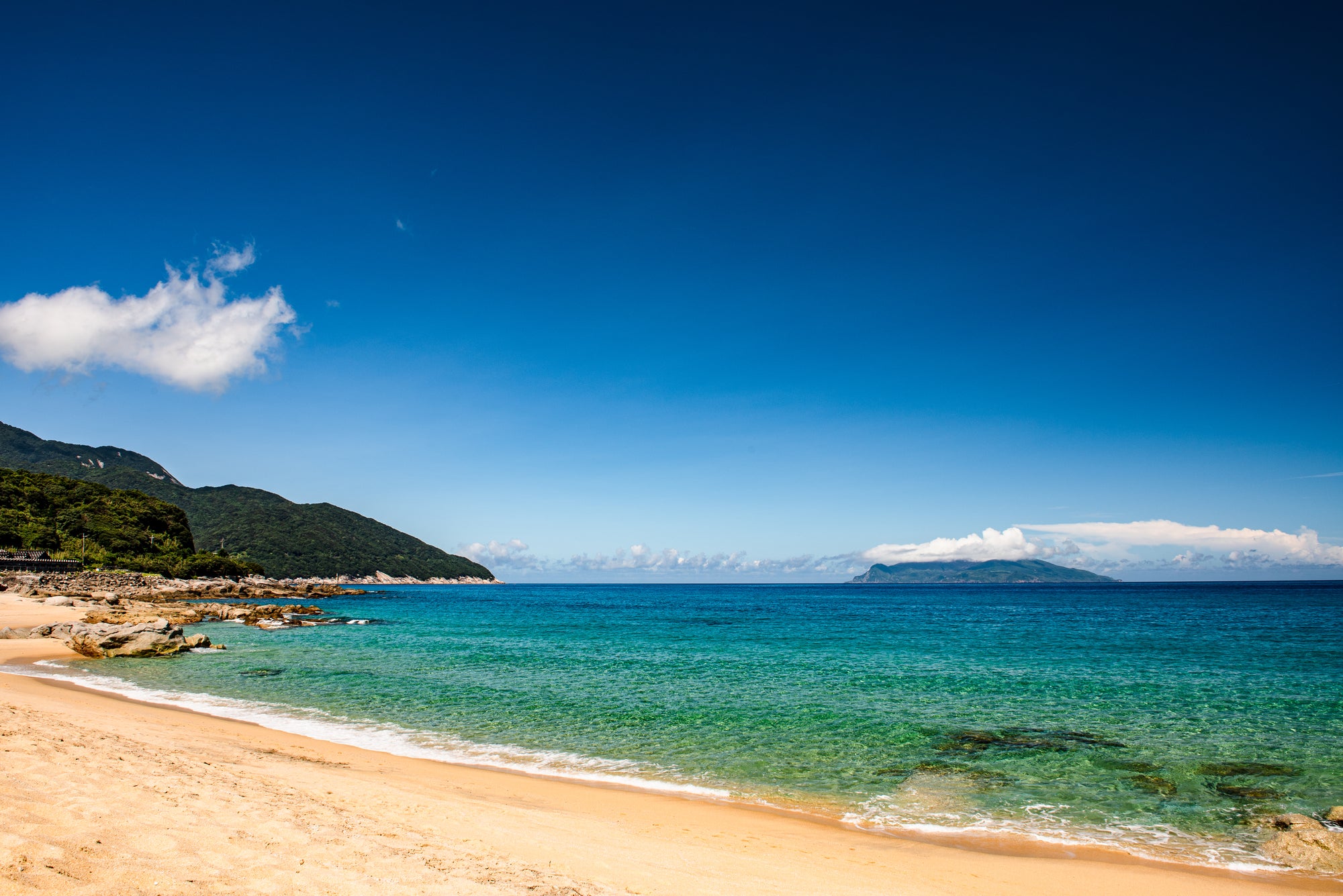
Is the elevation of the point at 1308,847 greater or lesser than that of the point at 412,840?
lesser

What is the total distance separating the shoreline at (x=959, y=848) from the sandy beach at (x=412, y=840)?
1.8 inches

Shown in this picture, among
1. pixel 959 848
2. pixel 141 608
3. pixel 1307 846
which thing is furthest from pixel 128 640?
pixel 1307 846

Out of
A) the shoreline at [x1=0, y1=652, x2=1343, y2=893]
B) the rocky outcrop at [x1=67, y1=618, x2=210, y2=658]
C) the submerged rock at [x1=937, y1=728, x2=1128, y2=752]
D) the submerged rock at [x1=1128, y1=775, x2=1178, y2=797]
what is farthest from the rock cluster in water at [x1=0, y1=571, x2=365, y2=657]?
the submerged rock at [x1=1128, y1=775, x2=1178, y2=797]

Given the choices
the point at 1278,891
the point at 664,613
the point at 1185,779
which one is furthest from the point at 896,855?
the point at 664,613

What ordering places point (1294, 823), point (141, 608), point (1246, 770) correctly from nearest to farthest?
point (1294, 823) < point (1246, 770) < point (141, 608)

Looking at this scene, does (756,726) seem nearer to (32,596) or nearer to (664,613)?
(664,613)

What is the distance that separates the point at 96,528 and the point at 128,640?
87.9 metres

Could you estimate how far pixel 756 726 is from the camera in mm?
17703

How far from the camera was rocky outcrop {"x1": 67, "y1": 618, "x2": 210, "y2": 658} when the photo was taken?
2961cm

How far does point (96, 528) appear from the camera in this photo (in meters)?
95.1

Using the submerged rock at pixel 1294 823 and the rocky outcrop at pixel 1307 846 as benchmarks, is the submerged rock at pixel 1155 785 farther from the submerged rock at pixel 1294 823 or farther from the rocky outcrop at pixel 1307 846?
the rocky outcrop at pixel 1307 846

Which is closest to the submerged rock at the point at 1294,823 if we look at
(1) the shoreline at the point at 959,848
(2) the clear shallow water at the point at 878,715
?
(2) the clear shallow water at the point at 878,715

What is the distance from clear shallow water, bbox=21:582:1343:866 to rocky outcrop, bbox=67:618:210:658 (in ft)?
8.00

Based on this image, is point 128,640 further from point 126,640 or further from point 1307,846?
point 1307,846
